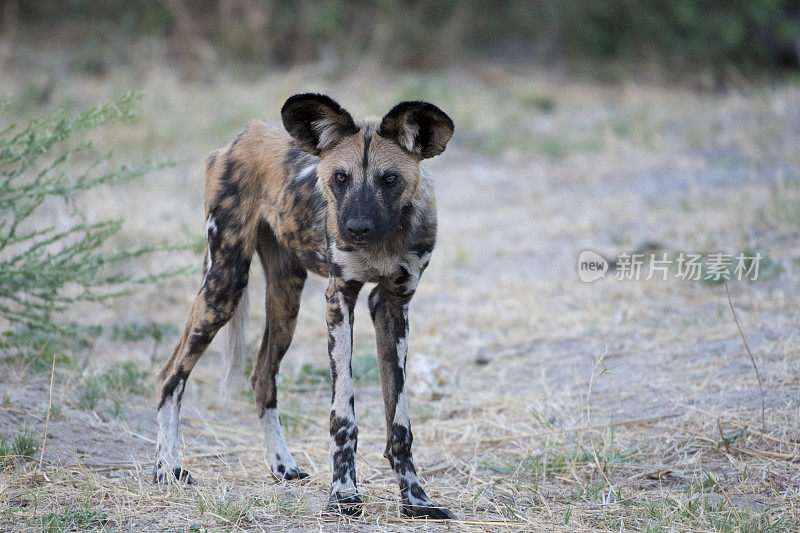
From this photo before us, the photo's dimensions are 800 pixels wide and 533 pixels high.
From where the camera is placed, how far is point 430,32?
49.0ft

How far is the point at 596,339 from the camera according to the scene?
17.7 feet

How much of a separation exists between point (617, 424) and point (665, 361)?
0.91 m

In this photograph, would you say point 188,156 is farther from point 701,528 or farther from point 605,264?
point 701,528

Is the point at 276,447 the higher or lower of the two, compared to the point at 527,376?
lower

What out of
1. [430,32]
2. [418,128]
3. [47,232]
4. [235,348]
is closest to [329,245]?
[418,128]

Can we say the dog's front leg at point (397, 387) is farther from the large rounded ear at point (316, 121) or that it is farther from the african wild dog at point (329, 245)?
the large rounded ear at point (316, 121)

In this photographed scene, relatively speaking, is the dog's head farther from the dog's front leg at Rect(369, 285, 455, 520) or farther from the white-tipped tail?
the white-tipped tail

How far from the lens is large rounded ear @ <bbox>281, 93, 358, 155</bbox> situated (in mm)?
3260

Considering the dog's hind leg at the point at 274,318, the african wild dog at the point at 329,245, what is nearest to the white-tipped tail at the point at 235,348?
the african wild dog at the point at 329,245

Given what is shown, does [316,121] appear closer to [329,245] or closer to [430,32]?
[329,245]

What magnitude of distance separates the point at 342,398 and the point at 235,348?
1.01 metres

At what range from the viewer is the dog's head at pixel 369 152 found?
10.4ft

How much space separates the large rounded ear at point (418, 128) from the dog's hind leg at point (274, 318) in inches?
39.8

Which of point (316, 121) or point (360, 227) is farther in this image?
point (316, 121)
